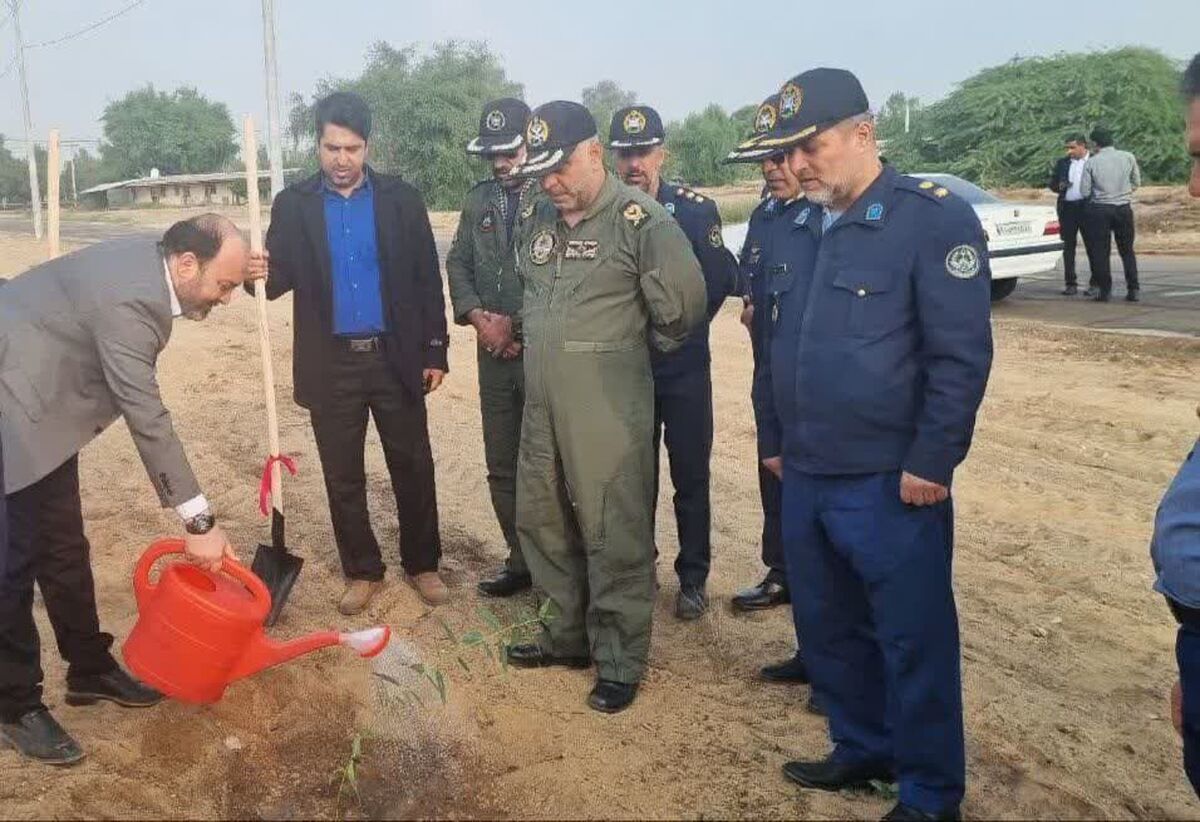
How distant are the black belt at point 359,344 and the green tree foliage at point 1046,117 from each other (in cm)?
2329

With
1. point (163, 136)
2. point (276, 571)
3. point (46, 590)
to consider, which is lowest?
point (276, 571)

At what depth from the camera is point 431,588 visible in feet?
15.1

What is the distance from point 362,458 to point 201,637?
1.43 meters

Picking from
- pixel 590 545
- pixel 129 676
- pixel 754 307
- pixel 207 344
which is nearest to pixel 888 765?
pixel 590 545

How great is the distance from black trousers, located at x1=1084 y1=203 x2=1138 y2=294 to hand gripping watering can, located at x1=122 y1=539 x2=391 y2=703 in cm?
1050

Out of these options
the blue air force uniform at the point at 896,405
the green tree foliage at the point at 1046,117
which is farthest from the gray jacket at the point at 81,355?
the green tree foliage at the point at 1046,117

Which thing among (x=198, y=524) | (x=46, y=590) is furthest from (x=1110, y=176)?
(x=46, y=590)

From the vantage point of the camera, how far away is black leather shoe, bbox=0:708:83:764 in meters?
3.25

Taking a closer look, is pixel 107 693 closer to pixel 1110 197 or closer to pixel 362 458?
pixel 362 458

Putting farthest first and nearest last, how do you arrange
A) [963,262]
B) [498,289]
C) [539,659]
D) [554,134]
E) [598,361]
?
[498,289], [539,659], [598,361], [554,134], [963,262]

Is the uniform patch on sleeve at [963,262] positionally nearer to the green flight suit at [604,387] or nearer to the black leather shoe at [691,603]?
the green flight suit at [604,387]

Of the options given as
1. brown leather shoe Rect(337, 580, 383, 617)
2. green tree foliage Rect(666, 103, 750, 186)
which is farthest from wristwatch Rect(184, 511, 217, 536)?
green tree foliage Rect(666, 103, 750, 186)

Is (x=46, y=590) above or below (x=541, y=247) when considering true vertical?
Answer: below

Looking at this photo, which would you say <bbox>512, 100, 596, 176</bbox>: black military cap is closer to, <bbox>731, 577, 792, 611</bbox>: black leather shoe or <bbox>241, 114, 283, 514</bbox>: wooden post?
<bbox>241, 114, 283, 514</bbox>: wooden post
